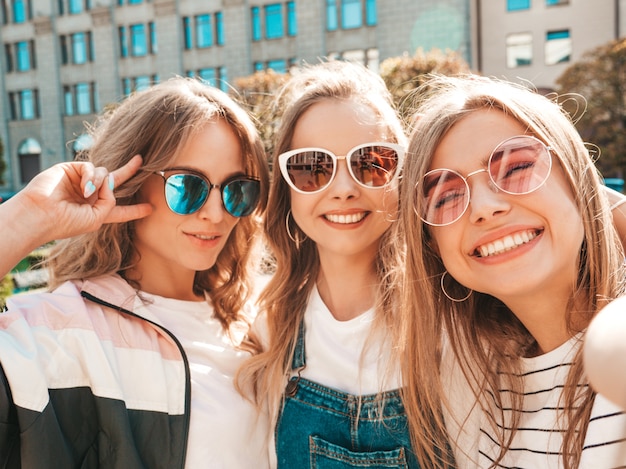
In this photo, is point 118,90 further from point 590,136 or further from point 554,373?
point 554,373

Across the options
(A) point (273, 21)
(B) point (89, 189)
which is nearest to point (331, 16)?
(A) point (273, 21)

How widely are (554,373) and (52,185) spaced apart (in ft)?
6.10

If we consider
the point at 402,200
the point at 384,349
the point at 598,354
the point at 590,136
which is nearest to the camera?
the point at 598,354

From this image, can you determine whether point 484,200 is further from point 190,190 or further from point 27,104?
point 27,104

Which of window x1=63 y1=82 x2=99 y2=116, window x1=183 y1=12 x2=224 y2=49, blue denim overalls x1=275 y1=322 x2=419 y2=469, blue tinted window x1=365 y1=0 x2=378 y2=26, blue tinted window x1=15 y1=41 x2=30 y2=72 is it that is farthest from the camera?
blue tinted window x1=15 y1=41 x2=30 y2=72

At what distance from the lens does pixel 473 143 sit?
66.6 inches

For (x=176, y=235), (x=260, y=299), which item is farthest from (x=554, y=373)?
(x=176, y=235)

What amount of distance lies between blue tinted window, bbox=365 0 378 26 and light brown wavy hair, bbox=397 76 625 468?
2705 cm

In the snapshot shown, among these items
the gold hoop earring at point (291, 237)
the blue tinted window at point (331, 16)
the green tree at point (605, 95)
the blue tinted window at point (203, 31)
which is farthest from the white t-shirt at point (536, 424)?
the blue tinted window at point (203, 31)

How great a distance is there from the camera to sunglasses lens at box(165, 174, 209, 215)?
2268 mm

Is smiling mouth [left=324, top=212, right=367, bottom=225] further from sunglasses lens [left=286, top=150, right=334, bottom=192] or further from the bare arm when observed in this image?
the bare arm

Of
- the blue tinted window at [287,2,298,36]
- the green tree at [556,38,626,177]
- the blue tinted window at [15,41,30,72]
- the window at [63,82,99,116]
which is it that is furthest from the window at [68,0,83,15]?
the green tree at [556,38,626,177]

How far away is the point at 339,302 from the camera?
2359 millimetres

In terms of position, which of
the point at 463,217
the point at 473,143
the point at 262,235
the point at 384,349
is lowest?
the point at 384,349
